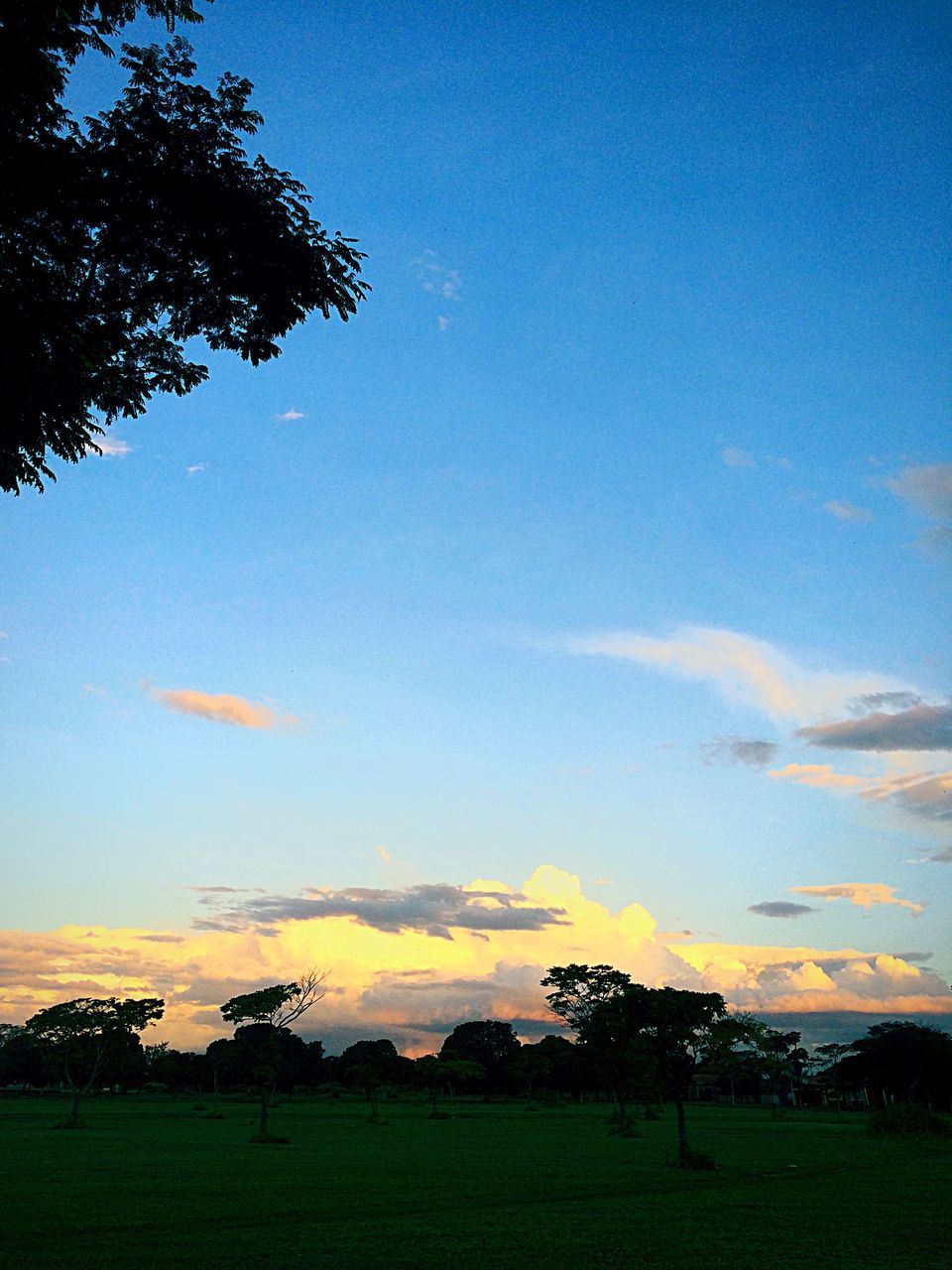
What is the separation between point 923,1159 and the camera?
39531 mm

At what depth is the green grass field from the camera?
17.2 meters

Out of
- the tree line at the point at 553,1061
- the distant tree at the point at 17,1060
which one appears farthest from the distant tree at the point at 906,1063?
the distant tree at the point at 17,1060

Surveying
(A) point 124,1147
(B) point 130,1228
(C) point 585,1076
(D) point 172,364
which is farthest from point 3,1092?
(D) point 172,364

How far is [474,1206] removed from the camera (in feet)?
79.6

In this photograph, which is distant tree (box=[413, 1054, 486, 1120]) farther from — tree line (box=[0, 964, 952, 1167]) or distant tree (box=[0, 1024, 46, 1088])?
distant tree (box=[0, 1024, 46, 1088])

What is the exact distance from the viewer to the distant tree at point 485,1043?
17188cm

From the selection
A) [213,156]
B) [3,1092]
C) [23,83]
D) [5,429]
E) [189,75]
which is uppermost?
[189,75]

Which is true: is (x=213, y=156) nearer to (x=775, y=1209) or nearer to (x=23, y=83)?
(x=23, y=83)

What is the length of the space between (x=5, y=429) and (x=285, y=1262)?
14111 mm

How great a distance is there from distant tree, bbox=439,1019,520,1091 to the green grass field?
131m

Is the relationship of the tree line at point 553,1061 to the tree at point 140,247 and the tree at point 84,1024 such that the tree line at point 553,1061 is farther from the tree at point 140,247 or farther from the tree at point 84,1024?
the tree at point 140,247

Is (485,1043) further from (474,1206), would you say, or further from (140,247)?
(140,247)

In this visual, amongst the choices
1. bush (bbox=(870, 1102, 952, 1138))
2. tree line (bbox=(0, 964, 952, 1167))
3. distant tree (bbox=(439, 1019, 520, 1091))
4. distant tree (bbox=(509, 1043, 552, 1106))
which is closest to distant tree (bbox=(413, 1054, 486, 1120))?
tree line (bbox=(0, 964, 952, 1167))

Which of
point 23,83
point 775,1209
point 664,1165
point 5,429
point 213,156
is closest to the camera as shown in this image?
point 23,83
